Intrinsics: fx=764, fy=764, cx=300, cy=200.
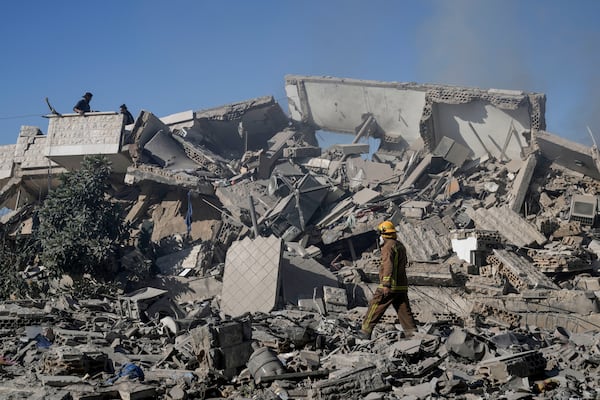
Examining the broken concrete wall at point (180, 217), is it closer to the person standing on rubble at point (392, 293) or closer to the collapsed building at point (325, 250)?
the collapsed building at point (325, 250)

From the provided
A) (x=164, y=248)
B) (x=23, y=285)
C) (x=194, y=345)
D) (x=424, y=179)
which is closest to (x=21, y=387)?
(x=194, y=345)

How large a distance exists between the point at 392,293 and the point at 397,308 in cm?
20

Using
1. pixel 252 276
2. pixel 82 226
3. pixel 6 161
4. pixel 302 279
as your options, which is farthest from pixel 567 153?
pixel 6 161

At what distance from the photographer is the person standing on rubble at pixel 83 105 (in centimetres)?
1752

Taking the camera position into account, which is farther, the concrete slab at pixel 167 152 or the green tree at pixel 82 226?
the concrete slab at pixel 167 152

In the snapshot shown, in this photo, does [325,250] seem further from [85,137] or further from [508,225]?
[85,137]

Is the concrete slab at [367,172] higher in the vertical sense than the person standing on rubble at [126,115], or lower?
lower

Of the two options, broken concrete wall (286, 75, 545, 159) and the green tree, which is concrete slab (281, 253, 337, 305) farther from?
broken concrete wall (286, 75, 545, 159)

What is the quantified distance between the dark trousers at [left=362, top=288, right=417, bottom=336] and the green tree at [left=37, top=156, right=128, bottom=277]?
6.36 m

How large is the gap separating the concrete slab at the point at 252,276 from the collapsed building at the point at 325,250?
27 mm

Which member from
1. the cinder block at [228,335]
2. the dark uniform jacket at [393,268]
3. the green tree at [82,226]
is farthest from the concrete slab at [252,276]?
the cinder block at [228,335]

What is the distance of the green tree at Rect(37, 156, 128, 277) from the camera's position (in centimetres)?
1322

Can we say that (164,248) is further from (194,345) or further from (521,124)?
(521,124)

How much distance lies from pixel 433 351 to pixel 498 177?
9644 millimetres
